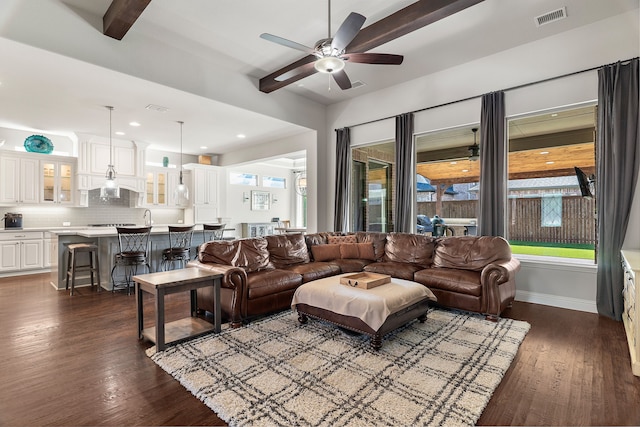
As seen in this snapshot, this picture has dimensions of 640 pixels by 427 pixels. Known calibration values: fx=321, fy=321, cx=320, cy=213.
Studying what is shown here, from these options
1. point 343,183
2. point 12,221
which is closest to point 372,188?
point 343,183

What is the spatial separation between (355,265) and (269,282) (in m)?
1.59

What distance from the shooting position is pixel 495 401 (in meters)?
2.14

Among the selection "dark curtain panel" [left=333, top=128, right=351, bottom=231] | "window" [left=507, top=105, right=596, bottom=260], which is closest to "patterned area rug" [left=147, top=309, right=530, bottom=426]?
"window" [left=507, top=105, right=596, bottom=260]

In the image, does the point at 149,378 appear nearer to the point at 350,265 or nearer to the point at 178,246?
the point at 350,265

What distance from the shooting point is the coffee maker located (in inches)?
256

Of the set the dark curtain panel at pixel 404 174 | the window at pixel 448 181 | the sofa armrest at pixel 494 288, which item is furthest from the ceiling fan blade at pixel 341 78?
the sofa armrest at pixel 494 288

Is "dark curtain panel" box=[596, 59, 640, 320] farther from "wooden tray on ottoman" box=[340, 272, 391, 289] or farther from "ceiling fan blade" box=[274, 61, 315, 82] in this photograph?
"ceiling fan blade" box=[274, 61, 315, 82]

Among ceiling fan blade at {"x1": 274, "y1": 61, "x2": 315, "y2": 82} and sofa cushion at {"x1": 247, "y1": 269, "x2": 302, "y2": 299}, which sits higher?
ceiling fan blade at {"x1": 274, "y1": 61, "x2": 315, "y2": 82}

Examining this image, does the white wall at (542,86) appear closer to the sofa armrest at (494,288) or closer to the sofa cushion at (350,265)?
the sofa armrest at (494,288)

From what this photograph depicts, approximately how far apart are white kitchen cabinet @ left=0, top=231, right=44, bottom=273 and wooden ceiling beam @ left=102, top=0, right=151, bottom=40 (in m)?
5.08

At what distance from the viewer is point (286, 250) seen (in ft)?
15.8

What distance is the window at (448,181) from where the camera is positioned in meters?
5.22

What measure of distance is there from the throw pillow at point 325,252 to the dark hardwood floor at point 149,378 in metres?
2.18

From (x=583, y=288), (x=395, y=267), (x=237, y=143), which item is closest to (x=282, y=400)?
(x=395, y=267)
